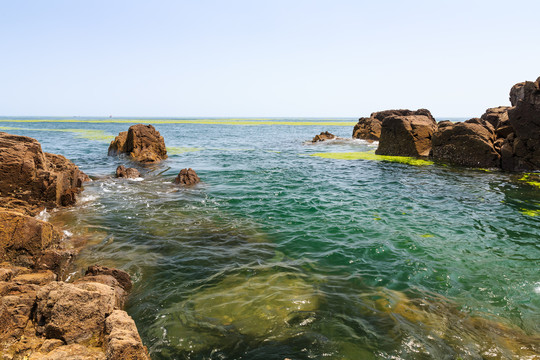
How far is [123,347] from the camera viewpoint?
394cm

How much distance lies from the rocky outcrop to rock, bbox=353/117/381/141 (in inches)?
1863

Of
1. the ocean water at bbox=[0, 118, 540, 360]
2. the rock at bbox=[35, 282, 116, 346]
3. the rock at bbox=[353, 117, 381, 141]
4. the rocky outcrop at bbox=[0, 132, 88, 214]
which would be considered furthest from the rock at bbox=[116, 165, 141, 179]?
the rock at bbox=[353, 117, 381, 141]

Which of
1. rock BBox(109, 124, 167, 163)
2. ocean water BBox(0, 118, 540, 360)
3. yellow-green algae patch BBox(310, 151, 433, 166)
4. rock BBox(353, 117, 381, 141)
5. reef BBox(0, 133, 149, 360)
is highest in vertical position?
rock BBox(353, 117, 381, 141)

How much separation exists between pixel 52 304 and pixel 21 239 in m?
3.83

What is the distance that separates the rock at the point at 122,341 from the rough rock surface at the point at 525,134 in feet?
86.0

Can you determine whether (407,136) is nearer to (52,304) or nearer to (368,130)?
(368,130)

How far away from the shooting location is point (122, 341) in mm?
4016

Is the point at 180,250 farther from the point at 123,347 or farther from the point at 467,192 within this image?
the point at 467,192

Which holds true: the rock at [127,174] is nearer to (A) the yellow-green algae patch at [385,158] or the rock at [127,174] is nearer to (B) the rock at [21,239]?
(B) the rock at [21,239]

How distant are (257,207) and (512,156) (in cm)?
2038

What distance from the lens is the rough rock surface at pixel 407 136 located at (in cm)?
2964

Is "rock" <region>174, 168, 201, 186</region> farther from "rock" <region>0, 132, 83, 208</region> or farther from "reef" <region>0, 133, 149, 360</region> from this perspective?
"reef" <region>0, 133, 149, 360</region>

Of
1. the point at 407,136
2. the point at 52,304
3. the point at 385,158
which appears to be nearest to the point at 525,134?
the point at 407,136

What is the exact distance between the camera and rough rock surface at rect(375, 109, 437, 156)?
2964 cm
